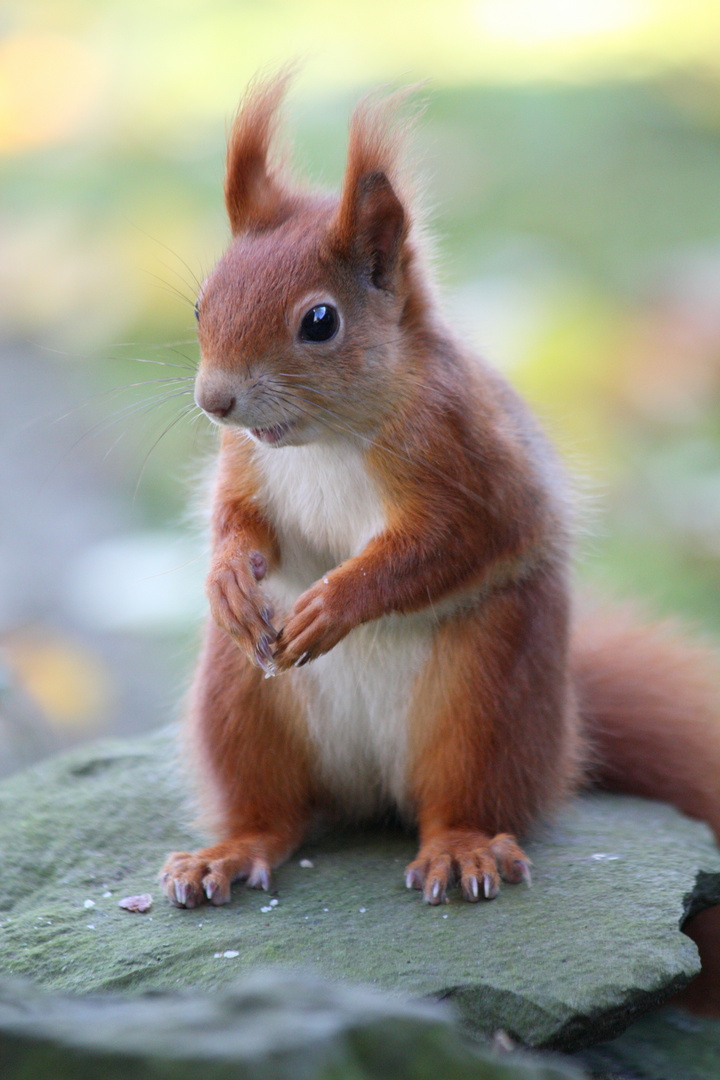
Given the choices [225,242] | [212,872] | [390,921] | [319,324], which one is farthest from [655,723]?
[225,242]

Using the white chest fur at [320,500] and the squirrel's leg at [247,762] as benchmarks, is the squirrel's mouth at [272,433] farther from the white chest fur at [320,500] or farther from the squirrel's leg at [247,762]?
the squirrel's leg at [247,762]

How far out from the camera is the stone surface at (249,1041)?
806 millimetres

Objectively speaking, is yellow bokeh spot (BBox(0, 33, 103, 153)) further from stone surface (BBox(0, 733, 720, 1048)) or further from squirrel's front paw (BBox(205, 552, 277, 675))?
squirrel's front paw (BBox(205, 552, 277, 675))

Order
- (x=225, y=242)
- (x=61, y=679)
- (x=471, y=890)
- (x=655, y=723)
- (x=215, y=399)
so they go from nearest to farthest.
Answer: (x=215, y=399)
(x=471, y=890)
(x=655, y=723)
(x=61, y=679)
(x=225, y=242)

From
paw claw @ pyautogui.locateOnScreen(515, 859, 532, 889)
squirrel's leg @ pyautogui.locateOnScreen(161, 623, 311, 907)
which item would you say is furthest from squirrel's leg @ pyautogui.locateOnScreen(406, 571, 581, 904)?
squirrel's leg @ pyautogui.locateOnScreen(161, 623, 311, 907)

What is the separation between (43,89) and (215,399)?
222 inches

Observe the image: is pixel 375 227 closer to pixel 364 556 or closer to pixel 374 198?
pixel 374 198

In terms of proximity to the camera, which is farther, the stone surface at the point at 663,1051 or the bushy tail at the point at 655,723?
Result: the bushy tail at the point at 655,723

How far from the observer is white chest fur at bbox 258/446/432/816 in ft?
5.60

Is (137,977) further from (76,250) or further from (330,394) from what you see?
(76,250)

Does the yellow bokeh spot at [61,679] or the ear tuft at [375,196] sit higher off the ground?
the ear tuft at [375,196]

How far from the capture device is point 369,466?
1.67m

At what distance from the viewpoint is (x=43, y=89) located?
21.3 feet

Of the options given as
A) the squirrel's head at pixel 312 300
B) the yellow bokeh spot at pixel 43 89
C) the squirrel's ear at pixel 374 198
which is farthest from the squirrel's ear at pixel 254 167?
the yellow bokeh spot at pixel 43 89
